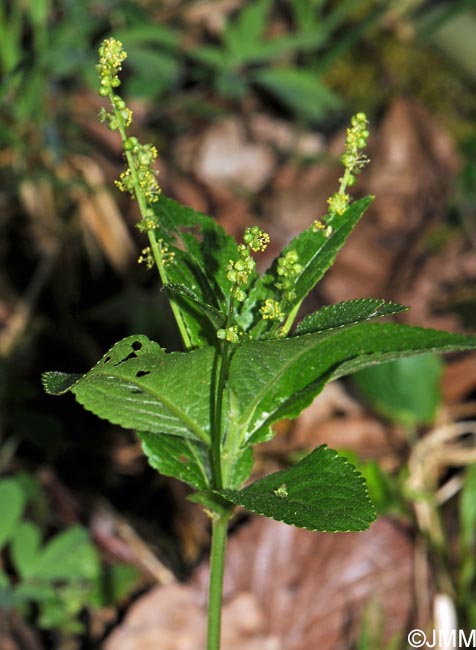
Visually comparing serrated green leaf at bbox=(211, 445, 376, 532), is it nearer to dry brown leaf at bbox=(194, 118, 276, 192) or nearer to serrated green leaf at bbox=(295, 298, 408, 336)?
serrated green leaf at bbox=(295, 298, 408, 336)

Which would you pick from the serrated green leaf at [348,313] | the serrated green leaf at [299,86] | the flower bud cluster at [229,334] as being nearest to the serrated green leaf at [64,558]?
the serrated green leaf at [348,313]

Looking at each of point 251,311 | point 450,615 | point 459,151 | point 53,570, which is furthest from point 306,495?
point 459,151

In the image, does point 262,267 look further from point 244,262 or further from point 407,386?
point 244,262

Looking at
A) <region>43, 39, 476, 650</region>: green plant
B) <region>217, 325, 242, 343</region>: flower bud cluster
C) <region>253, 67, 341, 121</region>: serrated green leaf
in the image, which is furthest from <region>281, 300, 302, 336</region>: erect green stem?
<region>253, 67, 341, 121</region>: serrated green leaf

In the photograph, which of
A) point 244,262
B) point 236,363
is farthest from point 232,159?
point 244,262

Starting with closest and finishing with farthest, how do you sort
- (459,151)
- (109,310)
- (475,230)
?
(109,310) → (475,230) → (459,151)

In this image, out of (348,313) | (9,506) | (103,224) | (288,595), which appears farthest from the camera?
(103,224)

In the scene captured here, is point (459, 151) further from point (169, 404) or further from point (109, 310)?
point (169, 404)
